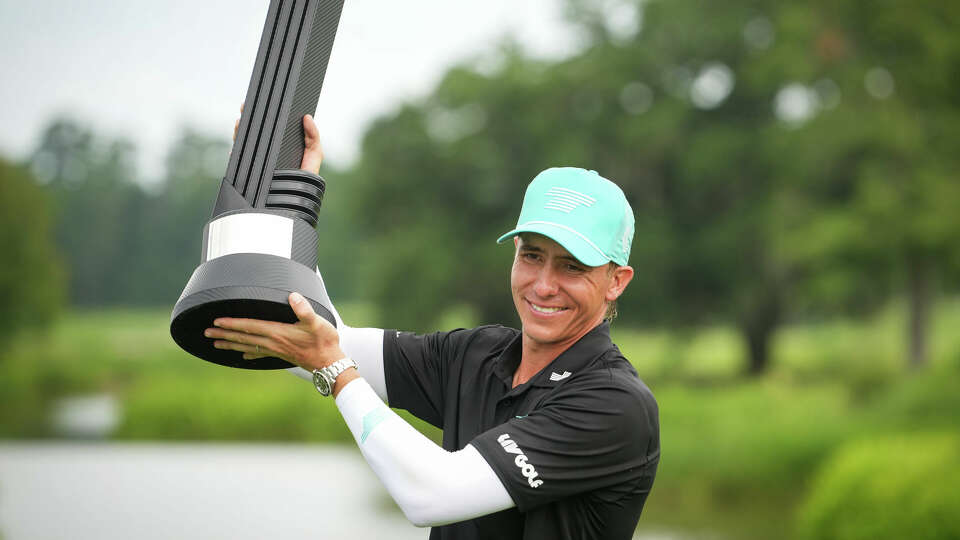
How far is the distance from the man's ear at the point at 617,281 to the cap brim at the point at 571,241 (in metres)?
0.18

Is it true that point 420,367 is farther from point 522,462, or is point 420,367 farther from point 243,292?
point 243,292

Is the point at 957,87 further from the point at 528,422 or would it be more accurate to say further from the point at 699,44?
the point at 528,422

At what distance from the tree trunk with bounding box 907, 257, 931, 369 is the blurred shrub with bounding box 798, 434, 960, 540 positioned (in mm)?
8187

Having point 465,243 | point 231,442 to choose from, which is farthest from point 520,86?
point 231,442

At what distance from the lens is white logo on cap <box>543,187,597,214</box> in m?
2.36

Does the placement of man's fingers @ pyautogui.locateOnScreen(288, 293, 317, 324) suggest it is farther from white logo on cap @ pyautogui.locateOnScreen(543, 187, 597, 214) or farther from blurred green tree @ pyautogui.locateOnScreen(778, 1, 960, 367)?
blurred green tree @ pyautogui.locateOnScreen(778, 1, 960, 367)

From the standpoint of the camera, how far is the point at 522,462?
218 centimetres

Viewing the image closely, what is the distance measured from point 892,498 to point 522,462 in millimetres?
10338

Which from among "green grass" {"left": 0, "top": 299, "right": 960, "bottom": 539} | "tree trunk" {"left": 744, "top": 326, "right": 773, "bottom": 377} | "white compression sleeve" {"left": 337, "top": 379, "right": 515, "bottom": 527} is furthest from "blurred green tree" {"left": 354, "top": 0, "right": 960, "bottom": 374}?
"white compression sleeve" {"left": 337, "top": 379, "right": 515, "bottom": 527}

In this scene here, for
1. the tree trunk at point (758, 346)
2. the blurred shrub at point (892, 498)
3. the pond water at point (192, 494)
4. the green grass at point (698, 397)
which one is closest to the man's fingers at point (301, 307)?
the blurred shrub at point (892, 498)

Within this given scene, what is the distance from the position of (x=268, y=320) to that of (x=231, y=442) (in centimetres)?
2288

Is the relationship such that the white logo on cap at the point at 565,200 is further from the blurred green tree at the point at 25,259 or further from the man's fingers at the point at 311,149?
the blurred green tree at the point at 25,259

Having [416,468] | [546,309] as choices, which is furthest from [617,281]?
[416,468]

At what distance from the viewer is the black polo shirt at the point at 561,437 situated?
220 cm
